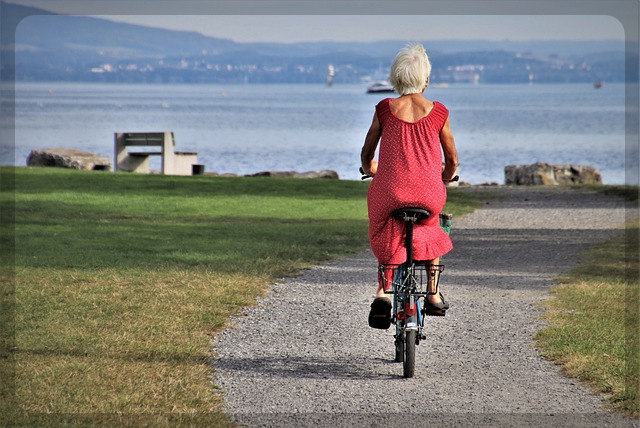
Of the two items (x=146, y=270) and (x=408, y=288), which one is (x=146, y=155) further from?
(x=408, y=288)

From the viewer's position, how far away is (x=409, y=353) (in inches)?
253

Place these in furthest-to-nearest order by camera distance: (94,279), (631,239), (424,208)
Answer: (631,239) → (94,279) → (424,208)

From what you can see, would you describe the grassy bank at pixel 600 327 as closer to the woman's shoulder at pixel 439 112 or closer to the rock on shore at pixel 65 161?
the woman's shoulder at pixel 439 112

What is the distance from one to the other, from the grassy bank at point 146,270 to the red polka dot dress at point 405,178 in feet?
4.63

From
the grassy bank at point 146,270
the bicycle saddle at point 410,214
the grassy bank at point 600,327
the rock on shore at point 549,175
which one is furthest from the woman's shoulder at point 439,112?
the rock on shore at point 549,175

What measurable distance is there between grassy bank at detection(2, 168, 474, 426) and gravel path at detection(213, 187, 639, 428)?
0.28 m

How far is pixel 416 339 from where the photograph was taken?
6.42 meters

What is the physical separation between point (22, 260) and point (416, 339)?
6.05m

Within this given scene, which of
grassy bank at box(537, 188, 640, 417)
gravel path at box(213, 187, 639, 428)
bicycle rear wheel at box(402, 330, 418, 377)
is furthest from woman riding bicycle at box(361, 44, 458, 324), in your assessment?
grassy bank at box(537, 188, 640, 417)

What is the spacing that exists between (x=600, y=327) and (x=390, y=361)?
2.00 m

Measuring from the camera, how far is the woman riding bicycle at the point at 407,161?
623cm

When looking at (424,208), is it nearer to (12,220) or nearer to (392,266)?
(392,266)

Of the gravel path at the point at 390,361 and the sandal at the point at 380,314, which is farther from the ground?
the sandal at the point at 380,314

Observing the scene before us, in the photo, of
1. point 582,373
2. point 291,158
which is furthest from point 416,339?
point 291,158
